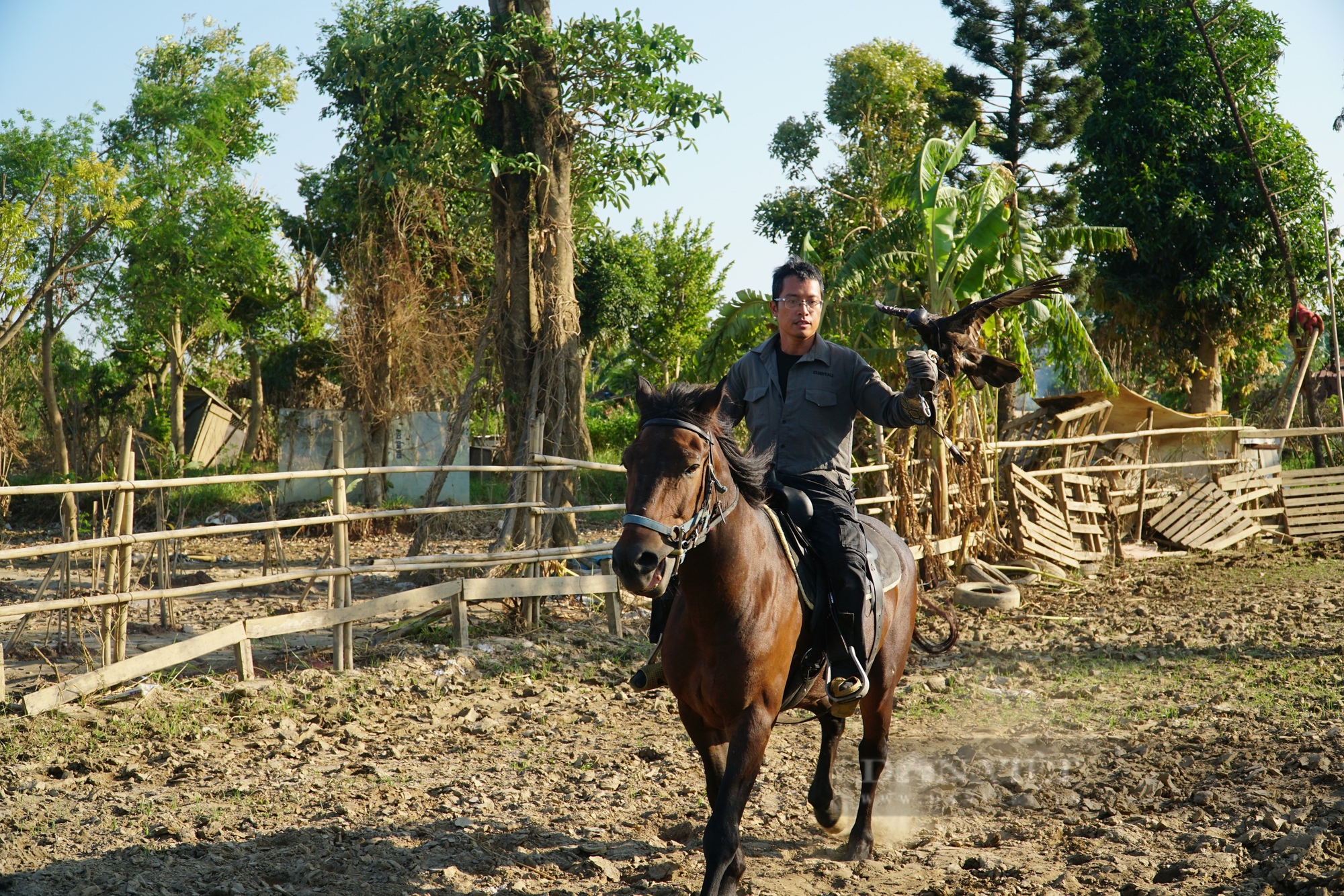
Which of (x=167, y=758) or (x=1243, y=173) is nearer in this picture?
(x=167, y=758)

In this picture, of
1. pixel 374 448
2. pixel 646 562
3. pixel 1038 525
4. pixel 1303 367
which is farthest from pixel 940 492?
pixel 1303 367

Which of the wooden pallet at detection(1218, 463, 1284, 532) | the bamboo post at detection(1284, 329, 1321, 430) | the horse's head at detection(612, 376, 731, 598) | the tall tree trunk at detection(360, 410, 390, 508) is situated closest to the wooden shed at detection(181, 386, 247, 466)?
the tall tree trunk at detection(360, 410, 390, 508)

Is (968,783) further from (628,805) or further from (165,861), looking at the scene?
(165,861)

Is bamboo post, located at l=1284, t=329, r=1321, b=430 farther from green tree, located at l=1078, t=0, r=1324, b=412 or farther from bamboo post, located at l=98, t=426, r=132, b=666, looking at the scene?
bamboo post, located at l=98, t=426, r=132, b=666

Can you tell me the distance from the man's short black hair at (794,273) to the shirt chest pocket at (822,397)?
1.31 feet

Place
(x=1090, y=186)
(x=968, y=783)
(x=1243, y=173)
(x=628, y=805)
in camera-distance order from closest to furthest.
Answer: (x=628, y=805) < (x=968, y=783) < (x=1243, y=173) < (x=1090, y=186)

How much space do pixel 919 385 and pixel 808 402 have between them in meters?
0.53

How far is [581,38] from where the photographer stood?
10.7m

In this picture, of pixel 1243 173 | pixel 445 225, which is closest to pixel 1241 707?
pixel 445 225

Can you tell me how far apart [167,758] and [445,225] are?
1167 cm

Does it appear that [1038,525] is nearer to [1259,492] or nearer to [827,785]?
[1259,492]

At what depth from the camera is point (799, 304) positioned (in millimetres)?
3660

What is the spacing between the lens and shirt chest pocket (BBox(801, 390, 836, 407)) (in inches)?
145

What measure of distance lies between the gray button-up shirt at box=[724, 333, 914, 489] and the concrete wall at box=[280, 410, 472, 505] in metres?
15.5
